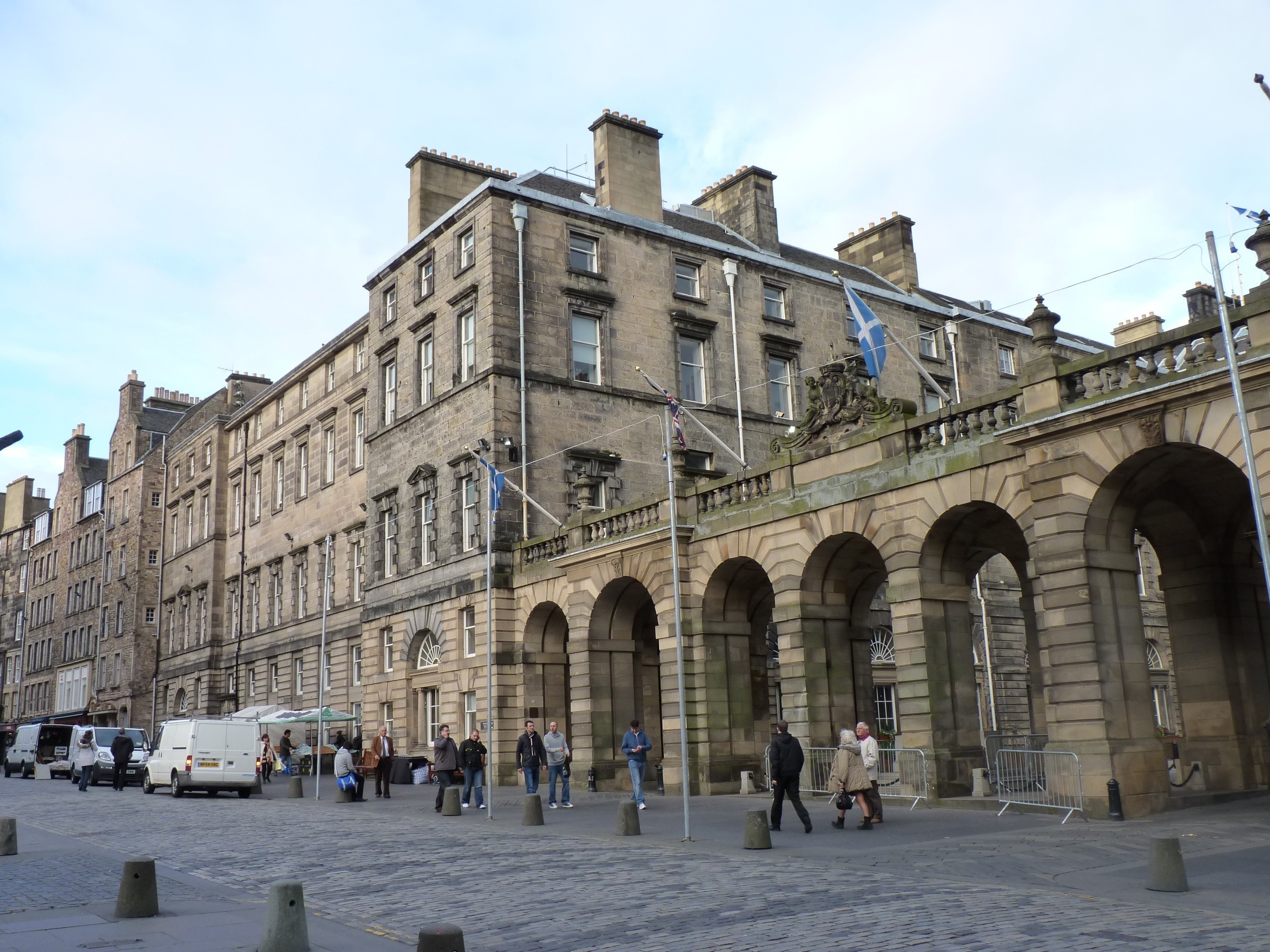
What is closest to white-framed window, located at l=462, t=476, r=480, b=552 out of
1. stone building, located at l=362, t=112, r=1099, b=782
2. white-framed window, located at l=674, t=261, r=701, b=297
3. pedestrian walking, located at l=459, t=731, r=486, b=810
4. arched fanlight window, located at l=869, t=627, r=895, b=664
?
stone building, located at l=362, t=112, r=1099, b=782

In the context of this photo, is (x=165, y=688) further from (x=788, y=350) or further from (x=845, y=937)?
(x=845, y=937)

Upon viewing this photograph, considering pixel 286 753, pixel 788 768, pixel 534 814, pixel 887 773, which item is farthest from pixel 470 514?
pixel 788 768

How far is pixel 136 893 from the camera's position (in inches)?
402

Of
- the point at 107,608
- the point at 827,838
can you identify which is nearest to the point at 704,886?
the point at 827,838

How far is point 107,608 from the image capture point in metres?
72.2

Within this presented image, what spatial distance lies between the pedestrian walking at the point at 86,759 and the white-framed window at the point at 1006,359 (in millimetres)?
36268

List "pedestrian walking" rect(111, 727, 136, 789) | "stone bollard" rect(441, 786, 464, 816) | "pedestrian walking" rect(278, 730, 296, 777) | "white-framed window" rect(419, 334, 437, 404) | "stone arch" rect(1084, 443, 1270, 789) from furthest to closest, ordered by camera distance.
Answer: "pedestrian walking" rect(278, 730, 296, 777)
"white-framed window" rect(419, 334, 437, 404)
"pedestrian walking" rect(111, 727, 136, 789)
"stone bollard" rect(441, 786, 464, 816)
"stone arch" rect(1084, 443, 1270, 789)

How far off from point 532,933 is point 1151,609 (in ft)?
136

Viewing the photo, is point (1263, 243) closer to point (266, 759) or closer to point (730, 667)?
point (730, 667)

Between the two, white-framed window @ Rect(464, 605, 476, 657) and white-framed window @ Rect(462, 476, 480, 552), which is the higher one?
white-framed window @ Rect(462, 476, 480, 552)

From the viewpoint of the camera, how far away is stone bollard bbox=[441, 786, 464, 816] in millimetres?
22297

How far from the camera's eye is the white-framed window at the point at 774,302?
136 ft

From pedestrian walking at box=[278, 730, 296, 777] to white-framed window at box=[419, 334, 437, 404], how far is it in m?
13.5

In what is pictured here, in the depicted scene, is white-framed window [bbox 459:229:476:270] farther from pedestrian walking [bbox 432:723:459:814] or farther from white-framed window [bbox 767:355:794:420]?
pedestrian walking [bbox 432:723:459:814]
